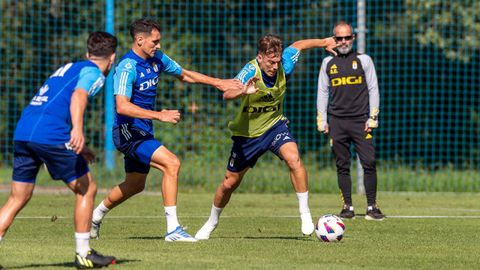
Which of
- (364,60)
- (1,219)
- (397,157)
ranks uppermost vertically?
(364,60)

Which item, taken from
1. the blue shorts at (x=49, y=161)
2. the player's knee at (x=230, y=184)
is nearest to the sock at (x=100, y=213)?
the player's knee at (x=230, y=184)

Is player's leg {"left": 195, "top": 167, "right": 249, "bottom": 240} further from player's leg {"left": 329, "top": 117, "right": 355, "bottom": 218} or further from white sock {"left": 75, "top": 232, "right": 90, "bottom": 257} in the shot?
white sock {"left": 75, "top": 232, "right": 90, "bottom": 257}

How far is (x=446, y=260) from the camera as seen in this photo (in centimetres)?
891

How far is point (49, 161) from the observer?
8.04m

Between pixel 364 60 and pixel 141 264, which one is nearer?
pixel 141 264

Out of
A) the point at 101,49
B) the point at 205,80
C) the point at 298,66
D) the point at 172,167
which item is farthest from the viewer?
the point at 298,66

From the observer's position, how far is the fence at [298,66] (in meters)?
22.4

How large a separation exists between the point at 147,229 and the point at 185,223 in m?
1.07

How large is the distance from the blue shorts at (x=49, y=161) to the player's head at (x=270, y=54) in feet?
10.2

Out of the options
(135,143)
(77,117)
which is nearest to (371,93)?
(135,143)

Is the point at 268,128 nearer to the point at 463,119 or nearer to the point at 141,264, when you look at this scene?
the point at 141,264

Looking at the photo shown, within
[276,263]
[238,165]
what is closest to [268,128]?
[238,165]

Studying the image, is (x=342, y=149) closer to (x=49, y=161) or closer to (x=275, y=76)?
(x=275, y=76)

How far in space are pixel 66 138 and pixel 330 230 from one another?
324cm
